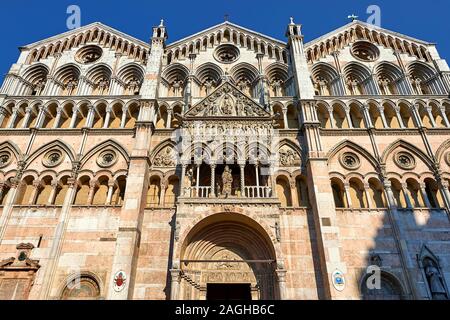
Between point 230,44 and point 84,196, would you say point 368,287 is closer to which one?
point 84,196

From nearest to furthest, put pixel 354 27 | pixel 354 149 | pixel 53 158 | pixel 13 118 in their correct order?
pixel 354 149, pixel 53 158, pixel 13 118, pixel 354 27

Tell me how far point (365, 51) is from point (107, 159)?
67.5ft

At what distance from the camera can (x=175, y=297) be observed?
44.8 ft

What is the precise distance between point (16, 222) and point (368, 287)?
60.0ft

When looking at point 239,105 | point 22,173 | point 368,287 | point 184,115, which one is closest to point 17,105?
point 22,173

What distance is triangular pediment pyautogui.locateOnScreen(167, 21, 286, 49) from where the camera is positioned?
2422 cm

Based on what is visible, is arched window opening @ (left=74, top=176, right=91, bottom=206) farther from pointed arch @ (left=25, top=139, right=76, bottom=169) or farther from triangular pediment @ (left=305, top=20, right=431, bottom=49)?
triangular pediment @ (left=305, top=20, right=431, bottom=49)

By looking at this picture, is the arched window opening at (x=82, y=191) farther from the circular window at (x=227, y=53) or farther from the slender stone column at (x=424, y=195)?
the slender stone column at (x=424, y=195)

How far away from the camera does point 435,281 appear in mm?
14766

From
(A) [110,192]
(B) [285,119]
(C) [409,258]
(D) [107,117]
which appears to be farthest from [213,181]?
(C) [409,258]


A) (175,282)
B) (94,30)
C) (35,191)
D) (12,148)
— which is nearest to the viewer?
(175,282)

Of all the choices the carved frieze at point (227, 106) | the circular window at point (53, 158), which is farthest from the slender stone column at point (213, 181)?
the circular window at point (53, 158)

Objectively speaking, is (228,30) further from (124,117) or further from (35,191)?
(35,191)

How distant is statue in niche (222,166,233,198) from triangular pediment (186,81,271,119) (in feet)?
12.4
